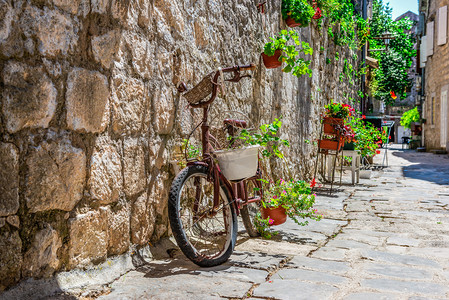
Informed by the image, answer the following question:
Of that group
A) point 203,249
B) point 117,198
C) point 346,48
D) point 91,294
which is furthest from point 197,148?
point 346,48

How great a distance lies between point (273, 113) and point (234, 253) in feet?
8.54

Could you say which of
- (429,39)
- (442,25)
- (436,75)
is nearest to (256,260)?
(442,25)

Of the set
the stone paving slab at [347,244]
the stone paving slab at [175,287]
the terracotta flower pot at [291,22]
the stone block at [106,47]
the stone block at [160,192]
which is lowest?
the stone paving slab at [347,244]

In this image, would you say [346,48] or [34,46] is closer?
[34,46]

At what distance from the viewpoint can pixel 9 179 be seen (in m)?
1.85

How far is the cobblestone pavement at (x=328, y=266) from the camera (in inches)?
89.0

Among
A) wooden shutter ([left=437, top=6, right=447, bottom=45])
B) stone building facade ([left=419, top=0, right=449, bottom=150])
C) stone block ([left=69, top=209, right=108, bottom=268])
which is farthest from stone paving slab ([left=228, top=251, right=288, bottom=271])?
wooden shutter ([left=437, top=6, right=447, bottom=45])

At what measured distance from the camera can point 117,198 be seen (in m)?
2.51

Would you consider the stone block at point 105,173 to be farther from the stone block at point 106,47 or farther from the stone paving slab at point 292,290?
the stone paving slab at point 292,290

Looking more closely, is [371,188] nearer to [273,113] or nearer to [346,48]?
[273,113]

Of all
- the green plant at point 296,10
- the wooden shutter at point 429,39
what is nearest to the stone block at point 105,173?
the green plant at point 296,10

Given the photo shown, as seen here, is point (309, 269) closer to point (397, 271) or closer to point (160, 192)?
point (397, 271)

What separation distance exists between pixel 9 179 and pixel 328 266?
185 cm

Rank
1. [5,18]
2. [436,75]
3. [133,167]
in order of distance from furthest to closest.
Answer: [436,75]
[133,167]
[5,18]
